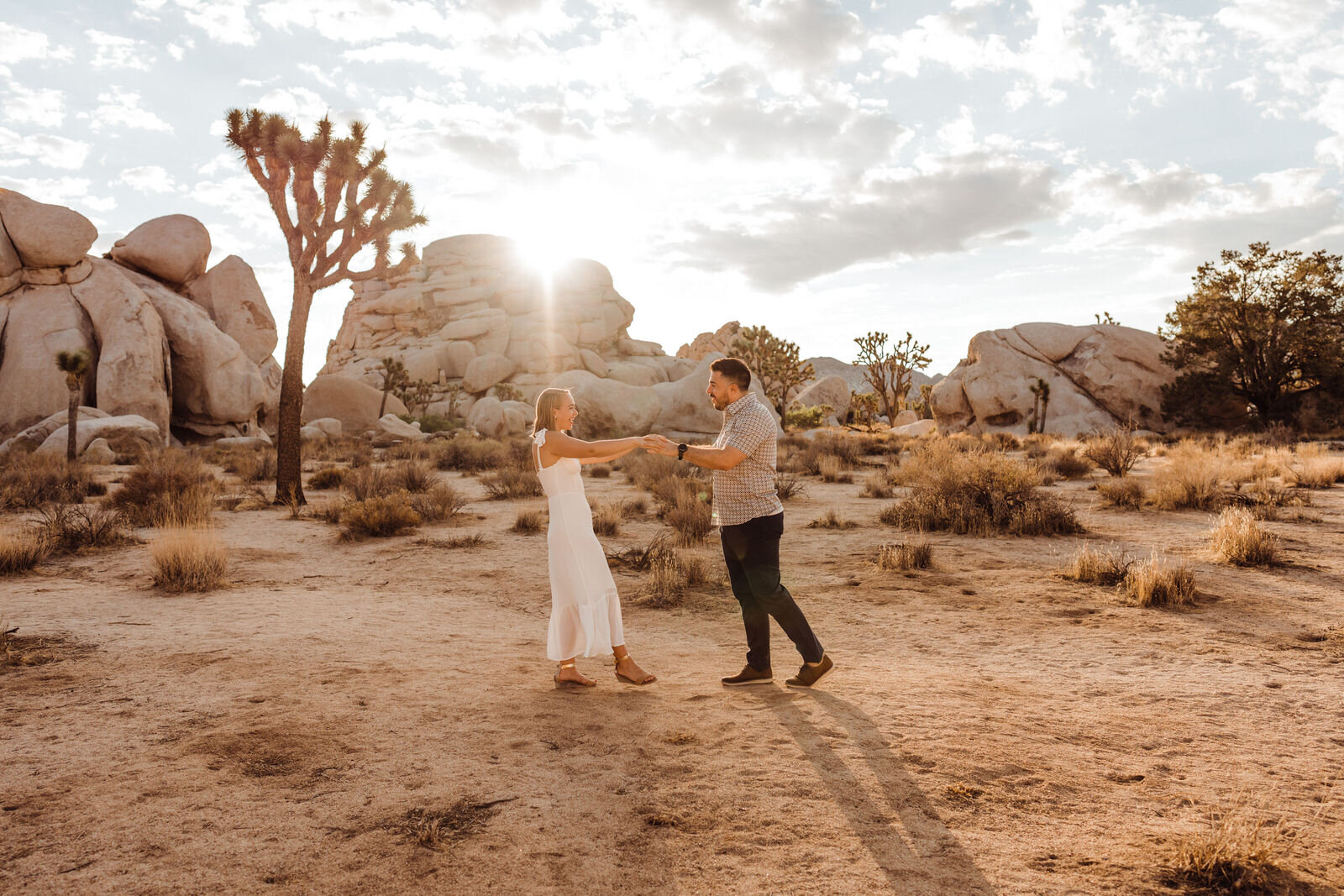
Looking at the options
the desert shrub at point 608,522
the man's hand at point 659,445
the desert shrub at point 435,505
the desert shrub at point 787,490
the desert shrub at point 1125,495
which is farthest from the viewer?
the desert shrub at point 787,490

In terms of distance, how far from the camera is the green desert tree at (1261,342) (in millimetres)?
28125

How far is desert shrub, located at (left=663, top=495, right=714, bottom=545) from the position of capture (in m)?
10.4

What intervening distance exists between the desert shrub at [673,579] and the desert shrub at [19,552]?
21.3ft

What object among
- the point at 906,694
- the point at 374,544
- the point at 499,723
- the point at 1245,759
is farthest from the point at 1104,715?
the point at 374,544

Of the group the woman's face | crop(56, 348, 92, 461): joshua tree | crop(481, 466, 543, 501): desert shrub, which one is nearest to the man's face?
the woman's face

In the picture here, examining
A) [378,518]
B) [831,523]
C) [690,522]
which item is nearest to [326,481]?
[378,518]

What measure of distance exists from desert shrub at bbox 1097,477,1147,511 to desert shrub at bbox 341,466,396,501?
12.1 meters

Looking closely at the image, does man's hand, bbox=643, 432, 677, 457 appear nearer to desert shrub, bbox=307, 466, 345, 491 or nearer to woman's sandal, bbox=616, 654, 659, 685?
woman's sandal, bbox=616, 654, 659, 685

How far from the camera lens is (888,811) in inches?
127

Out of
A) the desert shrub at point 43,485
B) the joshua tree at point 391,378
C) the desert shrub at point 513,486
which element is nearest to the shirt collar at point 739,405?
the desert shrub at point 513,486

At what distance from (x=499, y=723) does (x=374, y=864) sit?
141cm

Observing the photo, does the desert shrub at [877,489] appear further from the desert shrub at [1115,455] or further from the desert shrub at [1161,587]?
the desert shrub at [1161,587]

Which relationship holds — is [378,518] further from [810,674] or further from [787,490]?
[810,674]

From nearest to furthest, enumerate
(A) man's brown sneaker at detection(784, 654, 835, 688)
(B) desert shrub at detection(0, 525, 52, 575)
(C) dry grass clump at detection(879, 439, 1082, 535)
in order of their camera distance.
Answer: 1. (A) man's brown sneaker at detection(784, 654, 835, 688)
2. (B) desert shrub at detection(0, 525, 52, 575)
3. (C) dry grass clump at detection(879, 439, 1082, 535)
